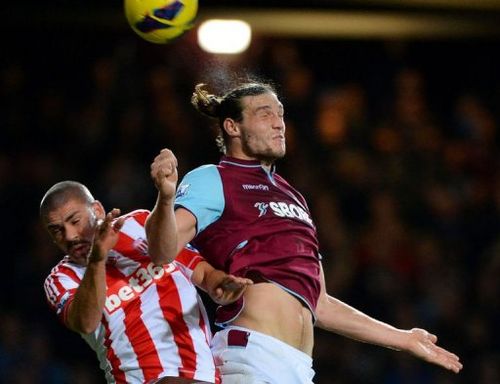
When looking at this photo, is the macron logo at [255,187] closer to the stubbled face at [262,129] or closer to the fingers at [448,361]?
the stubbled face at [262,129]

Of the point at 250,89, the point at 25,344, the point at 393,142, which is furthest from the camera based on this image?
the point at 393,142

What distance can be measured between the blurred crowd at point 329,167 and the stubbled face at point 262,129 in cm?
368

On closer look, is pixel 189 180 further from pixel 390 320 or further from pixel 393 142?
pixel 393 142

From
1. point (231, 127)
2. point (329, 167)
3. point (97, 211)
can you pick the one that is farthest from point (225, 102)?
point (329, 167)

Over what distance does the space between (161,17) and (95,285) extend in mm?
1343

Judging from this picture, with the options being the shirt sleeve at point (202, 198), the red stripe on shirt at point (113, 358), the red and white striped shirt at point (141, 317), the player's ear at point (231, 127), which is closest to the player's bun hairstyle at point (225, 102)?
the player's ear at point (231, 127)

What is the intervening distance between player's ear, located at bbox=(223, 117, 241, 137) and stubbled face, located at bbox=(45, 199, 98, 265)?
733mm

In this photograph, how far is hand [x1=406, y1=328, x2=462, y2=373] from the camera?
15.7 feet

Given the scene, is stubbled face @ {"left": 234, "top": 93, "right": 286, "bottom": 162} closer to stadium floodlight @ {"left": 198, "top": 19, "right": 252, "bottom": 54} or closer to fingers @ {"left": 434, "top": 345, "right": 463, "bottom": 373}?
fingers @ {"left": 434, "top": 345, "right": 463, "bottom": 373}

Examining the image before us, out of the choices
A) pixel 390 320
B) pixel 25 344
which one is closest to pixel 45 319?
pixel 25 344

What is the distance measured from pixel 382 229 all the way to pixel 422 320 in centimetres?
83

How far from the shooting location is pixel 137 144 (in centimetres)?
900

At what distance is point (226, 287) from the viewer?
13.7ft

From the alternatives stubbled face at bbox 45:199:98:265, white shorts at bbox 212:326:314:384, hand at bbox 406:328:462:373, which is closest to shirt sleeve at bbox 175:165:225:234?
stubbled face at bbox 45:199:98:265
